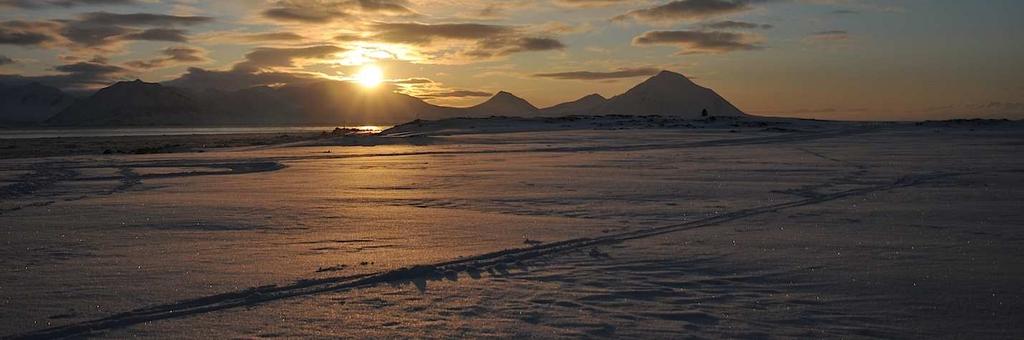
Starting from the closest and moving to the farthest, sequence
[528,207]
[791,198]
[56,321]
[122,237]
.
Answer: [56,321]
[122,237]
[528,207]
[791,198]

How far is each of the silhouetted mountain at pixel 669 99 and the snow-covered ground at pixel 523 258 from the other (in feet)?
378

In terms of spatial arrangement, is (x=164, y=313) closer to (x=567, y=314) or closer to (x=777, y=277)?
(x=567, y=314)

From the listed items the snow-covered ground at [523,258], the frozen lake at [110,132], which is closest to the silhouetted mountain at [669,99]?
the frozen lake at [110,132]

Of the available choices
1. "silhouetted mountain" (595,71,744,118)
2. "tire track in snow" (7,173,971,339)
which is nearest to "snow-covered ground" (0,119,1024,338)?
"tire track in snow" (7,173,971,339)

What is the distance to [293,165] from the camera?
1908 centimetres

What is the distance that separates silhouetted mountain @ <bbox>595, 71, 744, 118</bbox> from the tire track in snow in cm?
11889

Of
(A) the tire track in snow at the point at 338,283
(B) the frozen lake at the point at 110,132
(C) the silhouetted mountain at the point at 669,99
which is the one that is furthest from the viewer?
(C) the silhouetted mountain at the point at 669,99

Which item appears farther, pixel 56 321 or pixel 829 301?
pixel 829 301

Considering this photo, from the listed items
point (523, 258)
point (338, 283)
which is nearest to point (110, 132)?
point (523, 258)

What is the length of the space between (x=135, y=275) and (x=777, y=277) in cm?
454

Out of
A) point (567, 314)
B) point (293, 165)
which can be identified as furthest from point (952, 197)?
point (293, 165)

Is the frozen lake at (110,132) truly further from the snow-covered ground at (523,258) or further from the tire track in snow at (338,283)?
the tire track in snow at (338,283)

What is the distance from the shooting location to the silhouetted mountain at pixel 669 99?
12731 cm

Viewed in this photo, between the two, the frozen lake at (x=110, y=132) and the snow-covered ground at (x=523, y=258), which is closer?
the snow-covered ground at (x=523, y=258)
